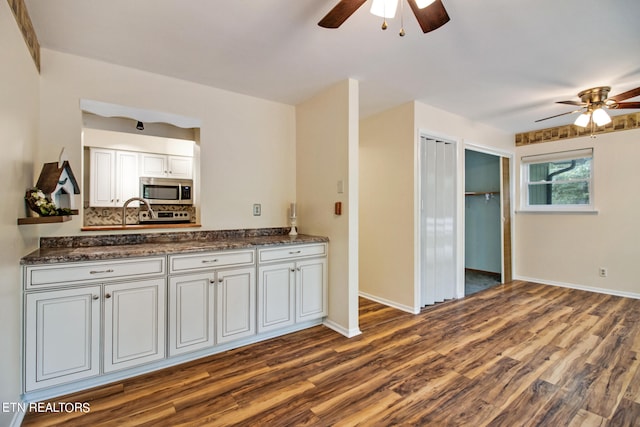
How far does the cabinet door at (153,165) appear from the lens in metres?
4.25

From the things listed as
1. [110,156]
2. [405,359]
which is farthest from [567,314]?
[110,156]

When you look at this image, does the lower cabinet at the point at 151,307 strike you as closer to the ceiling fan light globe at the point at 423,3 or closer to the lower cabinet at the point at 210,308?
the lower cabinet at the point at 210,308

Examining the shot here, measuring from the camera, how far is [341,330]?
2904 millimetres

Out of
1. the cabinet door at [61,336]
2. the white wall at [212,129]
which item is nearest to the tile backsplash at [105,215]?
the white wall at [212,129]

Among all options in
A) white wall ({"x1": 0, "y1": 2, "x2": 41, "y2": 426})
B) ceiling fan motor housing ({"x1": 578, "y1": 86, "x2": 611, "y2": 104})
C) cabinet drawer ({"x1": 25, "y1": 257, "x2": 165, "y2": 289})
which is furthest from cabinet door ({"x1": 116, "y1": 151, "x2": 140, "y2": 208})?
ceiling fan motor housing ({"x1": 578, "y1": 86, "x2": 611, "y2": 104})

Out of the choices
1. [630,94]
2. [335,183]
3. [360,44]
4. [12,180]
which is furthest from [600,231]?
[12,180]

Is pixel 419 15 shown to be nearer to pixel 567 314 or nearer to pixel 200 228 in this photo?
pixel 200 228

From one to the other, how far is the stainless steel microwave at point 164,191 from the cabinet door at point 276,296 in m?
2.20

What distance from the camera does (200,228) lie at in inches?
116

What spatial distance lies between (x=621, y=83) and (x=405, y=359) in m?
3.48

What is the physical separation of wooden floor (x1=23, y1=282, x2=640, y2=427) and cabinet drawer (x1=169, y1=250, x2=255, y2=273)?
2.49 feet

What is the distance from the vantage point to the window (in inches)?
174

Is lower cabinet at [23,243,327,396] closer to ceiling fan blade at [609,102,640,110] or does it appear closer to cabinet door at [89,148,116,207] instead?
cabinet door at [89,148,116,207]

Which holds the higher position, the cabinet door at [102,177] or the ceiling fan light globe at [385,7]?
the ceiling fan light globe at [385,7]
